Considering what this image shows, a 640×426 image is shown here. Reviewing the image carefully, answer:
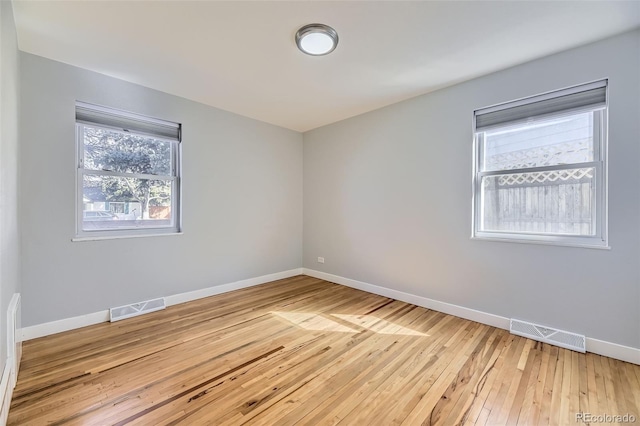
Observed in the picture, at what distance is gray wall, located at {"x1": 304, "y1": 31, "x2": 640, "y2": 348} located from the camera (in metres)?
2.10

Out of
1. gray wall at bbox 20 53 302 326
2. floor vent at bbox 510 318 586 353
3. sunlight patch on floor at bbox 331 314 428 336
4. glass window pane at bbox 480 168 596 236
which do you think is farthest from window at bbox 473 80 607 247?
gray wall at bbox 20 53 302 326

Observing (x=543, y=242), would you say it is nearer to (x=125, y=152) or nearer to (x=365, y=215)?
(x=365, y=215)

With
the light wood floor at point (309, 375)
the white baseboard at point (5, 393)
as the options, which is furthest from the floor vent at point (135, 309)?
the white baseboard at point (5, 393)

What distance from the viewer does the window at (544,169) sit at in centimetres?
226

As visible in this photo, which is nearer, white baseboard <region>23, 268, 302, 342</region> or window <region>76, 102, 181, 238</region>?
white baseboard <region>23, 268, 302, 342</region>

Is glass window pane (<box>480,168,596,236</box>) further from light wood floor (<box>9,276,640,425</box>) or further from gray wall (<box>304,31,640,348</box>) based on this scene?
light wood floor (<box>9,276,640,425</box>)

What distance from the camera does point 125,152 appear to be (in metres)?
2.96

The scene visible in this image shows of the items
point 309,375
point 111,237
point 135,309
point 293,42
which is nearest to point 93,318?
point 135,309

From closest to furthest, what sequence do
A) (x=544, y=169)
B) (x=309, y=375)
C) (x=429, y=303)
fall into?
(x=309, y=375)
(x=544, y=169)
(x=429, y=303)

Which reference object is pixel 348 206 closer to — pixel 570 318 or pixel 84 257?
pixel 570 318

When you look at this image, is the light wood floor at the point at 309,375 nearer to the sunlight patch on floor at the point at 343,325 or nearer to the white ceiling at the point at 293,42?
the sunlight patch on floor at the point at 343,325

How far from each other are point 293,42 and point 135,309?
312 centimetres

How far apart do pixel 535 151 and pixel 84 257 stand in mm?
4515

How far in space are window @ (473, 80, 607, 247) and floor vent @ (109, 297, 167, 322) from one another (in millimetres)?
3609
